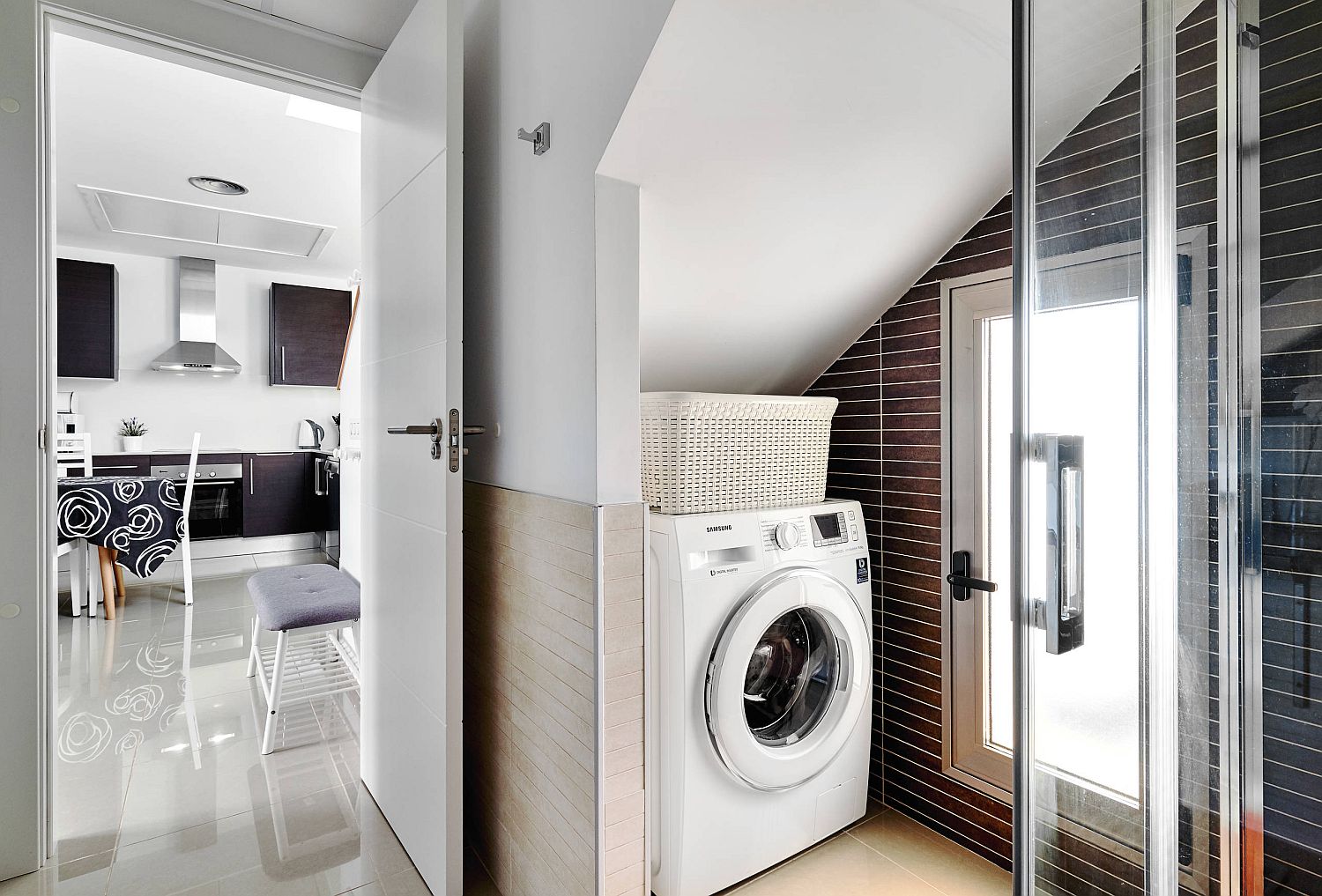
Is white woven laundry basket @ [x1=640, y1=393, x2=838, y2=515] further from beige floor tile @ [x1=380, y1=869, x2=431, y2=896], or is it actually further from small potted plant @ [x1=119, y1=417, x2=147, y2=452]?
small potted plant @ [x1=119, y1=417, x2=147, y2=452]

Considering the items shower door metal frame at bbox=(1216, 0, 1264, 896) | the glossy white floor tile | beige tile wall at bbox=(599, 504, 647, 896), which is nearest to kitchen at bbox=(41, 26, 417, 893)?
the glossy white floor tile

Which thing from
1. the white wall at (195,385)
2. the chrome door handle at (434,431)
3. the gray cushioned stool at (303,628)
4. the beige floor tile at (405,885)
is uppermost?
the white wall at (195,385)

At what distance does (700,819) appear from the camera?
5.18 feet

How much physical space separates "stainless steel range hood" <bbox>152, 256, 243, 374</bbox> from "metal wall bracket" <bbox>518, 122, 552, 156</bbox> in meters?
5.35

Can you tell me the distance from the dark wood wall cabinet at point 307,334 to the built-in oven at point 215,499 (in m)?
0.88

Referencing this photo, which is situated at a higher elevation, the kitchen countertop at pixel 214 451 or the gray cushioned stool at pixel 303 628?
the kitchen countertop at pixel 214 451

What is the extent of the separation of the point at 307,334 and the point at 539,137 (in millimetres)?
5497

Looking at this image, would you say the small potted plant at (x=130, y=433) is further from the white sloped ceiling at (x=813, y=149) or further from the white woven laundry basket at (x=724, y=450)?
the white woven laundry basket at (x=724, y=450)

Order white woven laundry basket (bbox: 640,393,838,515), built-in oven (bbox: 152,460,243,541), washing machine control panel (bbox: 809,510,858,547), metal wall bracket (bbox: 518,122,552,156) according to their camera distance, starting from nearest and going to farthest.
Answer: metal wall bracket (bbox: 518,122,552,156), white woven laundry basket (bbox: 640,393,838,515), washing machine control panel (bbox: 809,510,858,547), built-in oven (bbox: 152,460,243,541)

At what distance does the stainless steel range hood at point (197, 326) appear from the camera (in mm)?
5523

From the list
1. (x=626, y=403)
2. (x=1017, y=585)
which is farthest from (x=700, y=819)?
(x=1017, y=585)

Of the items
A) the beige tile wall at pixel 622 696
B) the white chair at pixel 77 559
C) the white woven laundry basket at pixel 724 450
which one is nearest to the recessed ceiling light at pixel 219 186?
the white chair at pixel 77 559

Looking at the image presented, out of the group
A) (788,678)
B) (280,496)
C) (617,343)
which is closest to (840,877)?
(788,678)

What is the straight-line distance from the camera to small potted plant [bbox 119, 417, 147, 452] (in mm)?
5504
